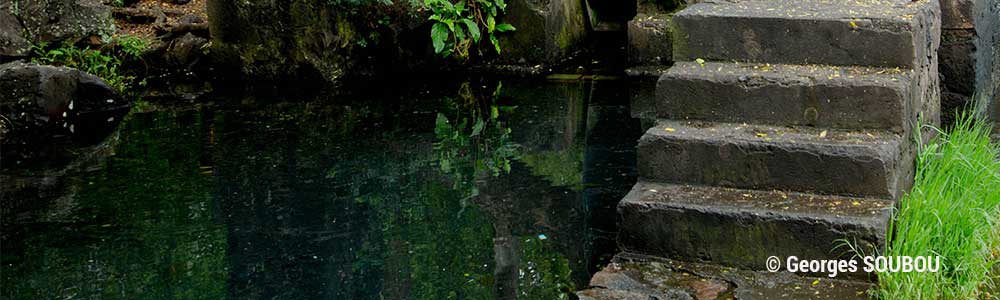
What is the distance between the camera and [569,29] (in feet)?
34.0

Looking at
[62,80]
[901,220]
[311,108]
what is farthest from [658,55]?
[901,220]

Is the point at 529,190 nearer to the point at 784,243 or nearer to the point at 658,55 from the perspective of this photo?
the point at 784,243

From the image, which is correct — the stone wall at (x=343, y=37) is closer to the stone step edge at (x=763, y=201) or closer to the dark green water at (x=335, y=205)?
the dark green water at (x=335, y=205)

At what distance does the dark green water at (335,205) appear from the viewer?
16.5 ft

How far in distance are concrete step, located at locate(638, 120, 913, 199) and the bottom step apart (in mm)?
363

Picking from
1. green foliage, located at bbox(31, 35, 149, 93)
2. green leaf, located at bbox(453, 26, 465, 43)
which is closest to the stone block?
green leaf, located at bbox(453, 26, 465, 43)

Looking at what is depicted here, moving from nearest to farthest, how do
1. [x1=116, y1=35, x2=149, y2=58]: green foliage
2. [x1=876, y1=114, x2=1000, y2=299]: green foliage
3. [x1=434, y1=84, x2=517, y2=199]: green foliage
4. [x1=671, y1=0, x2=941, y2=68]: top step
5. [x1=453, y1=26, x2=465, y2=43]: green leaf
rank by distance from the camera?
[x1=876, y1=114, x2=1000, y2=299]: green foliage → [x1=671, y1=0, x2=941, y2=68]: top step → [x1=434, y1=84, x2=517, y2=199]: green foliage → [x1=453, y1=26, x2=465, y2=43]: green leaf → [x1=116, y1=35, x2=149, y2=58]: green foliage

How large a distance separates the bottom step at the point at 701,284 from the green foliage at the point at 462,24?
507 centimetres

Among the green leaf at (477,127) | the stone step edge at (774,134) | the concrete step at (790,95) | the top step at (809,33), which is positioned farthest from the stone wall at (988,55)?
→ the green leaf at (477,127)

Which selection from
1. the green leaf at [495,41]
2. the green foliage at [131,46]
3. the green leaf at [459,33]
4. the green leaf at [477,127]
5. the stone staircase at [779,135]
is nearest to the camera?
the stone staircase at [779,135]

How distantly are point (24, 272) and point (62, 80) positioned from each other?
346 centimetres

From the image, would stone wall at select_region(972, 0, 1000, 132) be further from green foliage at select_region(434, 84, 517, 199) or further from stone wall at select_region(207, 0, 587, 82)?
stone wall at select_region(207, 0, 587, 82)

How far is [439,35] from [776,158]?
524 centimetres

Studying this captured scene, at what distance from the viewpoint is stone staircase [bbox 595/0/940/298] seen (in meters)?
4.59
